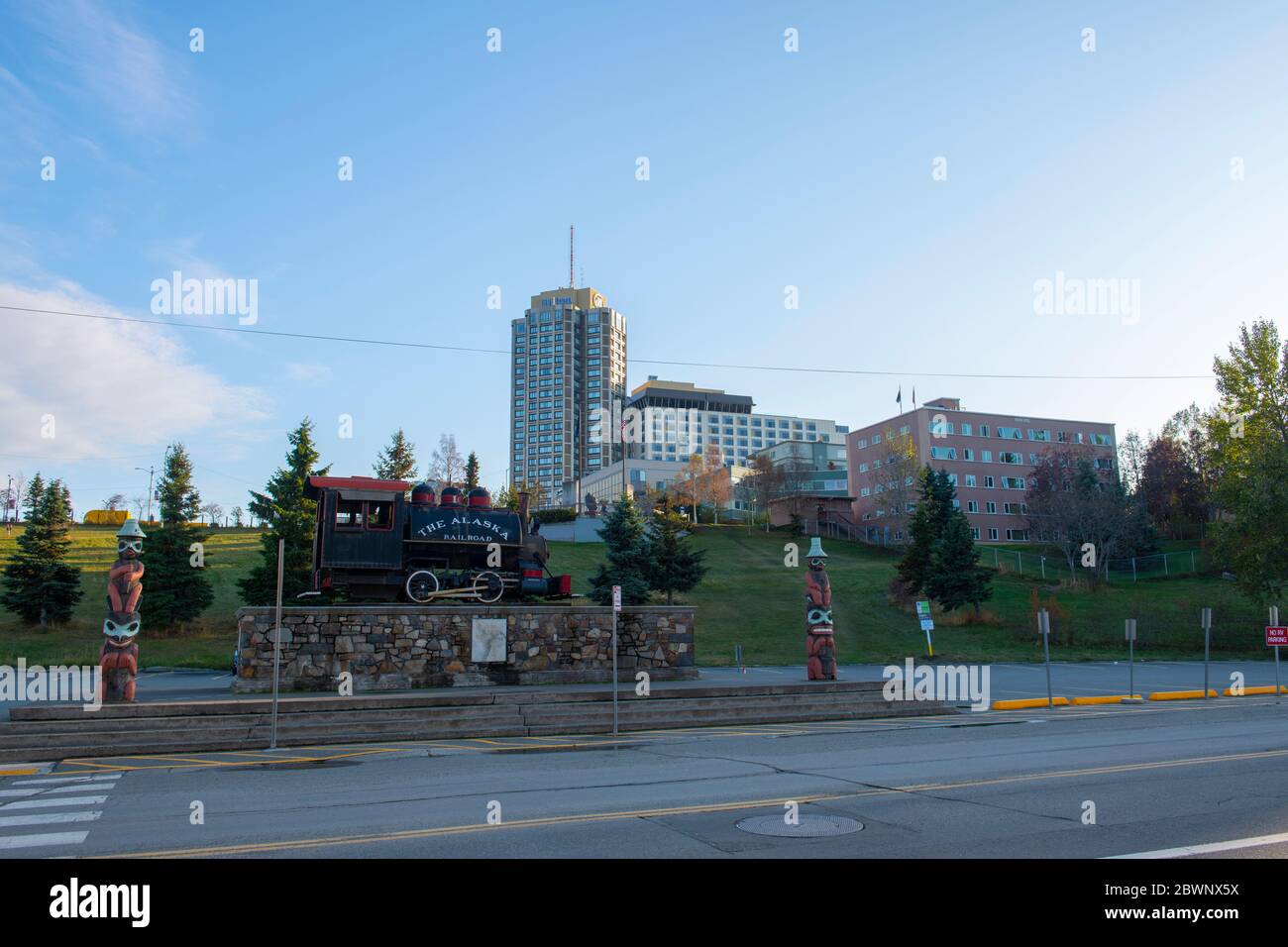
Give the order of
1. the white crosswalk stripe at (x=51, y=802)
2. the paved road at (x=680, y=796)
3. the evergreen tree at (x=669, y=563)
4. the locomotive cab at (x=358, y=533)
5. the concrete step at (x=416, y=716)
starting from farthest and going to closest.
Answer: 1. the evergreen tree at (x=669, y=563)
2. the locomotive cab at (x=358, y=533)
3. the concrete step at (x=416, y=716)
4. the white crosswalk stripe at (x=51, y=802)
5. the paved road at (x=680, y=796)

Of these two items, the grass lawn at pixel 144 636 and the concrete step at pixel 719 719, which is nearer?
the concrete step at pixel 719 719

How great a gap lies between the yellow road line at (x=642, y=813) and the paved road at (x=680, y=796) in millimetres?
44

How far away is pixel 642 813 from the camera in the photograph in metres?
9.02

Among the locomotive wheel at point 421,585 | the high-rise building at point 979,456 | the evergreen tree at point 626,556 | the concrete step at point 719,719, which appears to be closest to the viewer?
the concrete step at point 719,719

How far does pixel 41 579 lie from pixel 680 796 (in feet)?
138

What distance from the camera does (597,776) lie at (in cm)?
1177

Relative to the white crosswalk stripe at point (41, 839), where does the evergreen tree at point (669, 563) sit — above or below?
above

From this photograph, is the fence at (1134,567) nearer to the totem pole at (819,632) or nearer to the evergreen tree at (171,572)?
the totem pole at (819,632)

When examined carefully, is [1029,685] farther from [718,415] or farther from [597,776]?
[718,415]

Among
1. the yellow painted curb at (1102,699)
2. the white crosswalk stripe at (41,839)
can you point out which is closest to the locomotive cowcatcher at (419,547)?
the white crosswalk stripe at (41,839)

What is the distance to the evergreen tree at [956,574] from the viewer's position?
148 feet

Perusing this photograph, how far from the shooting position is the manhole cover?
801cm

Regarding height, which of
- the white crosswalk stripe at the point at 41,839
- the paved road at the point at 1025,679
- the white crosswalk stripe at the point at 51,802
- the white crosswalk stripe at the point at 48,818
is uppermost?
the white crosswalk stripe at the point at 41,839
